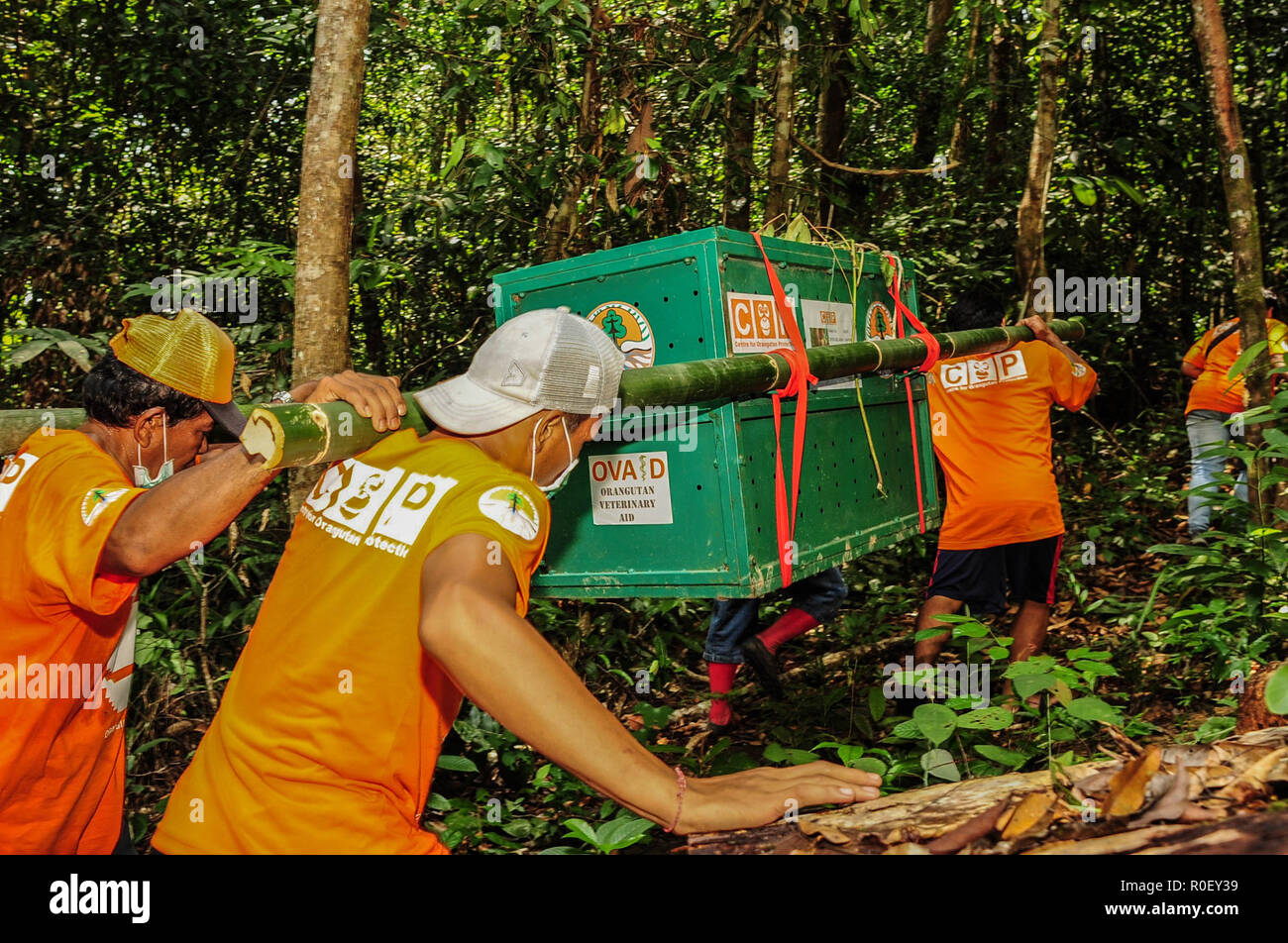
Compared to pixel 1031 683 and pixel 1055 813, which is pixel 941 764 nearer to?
pixel 1031 683

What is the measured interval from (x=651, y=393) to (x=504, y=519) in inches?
34.6

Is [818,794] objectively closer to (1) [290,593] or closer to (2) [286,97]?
(1) [290,593]

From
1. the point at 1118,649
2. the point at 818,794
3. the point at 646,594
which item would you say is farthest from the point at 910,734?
the point at 1118,649

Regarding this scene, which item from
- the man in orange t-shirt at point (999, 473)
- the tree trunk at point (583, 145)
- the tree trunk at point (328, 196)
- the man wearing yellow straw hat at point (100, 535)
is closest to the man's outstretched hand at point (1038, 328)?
the man in orange t-shirt at point (999, 473)

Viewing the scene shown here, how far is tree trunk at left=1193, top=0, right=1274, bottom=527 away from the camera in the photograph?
515cm

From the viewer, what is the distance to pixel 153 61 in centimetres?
653


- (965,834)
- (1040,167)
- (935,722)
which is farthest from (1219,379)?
(965,834)

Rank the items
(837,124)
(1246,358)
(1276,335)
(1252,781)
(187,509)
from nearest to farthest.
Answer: (1252,781) < (187,509) < (1246,358) < (1276,335) < (837,124)

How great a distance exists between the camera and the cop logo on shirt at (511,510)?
1.56 m

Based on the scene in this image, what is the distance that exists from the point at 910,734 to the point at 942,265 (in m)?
6.50

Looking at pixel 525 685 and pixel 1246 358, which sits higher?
pixel 1246 358

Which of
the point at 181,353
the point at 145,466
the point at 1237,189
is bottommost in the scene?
the point at 145,466

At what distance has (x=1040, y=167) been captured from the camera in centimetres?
649

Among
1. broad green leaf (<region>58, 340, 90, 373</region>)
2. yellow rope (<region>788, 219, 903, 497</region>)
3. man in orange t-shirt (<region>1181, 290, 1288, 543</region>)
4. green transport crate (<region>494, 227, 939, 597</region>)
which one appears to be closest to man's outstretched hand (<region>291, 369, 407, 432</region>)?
green transport crate (<region>494, 227, 939, 597</region>)
